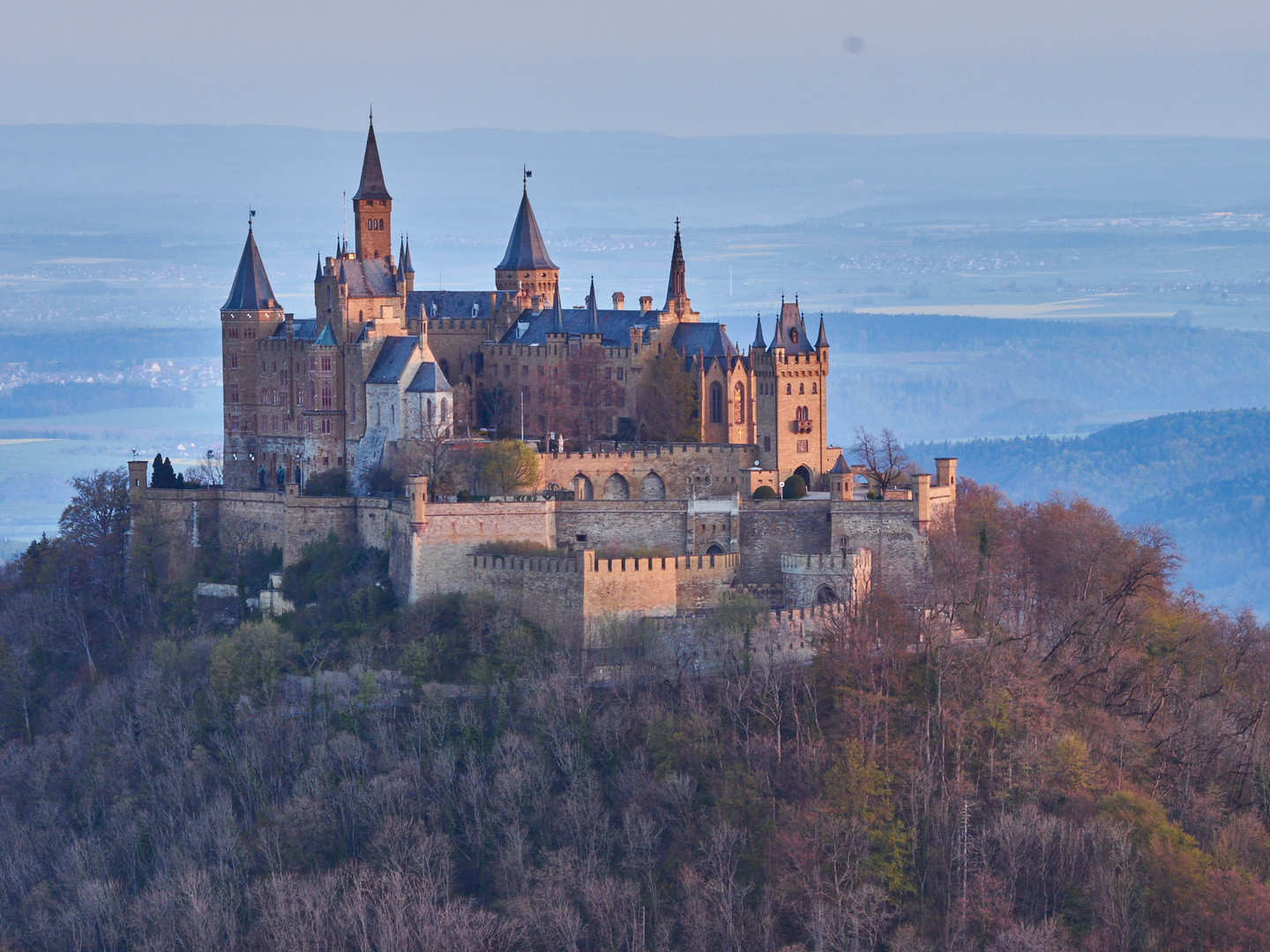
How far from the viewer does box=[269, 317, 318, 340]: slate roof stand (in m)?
77.4

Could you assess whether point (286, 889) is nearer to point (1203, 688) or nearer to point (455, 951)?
point (455, 951)

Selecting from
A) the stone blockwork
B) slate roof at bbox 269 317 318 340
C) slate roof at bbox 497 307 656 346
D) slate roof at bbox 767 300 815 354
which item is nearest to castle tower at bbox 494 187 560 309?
slate roof at bbox 497 307 656 346

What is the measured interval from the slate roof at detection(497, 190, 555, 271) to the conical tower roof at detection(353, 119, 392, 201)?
195 inches

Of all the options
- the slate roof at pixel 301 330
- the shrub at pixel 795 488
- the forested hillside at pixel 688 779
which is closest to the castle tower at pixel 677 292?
the shrub at pixel 795 488

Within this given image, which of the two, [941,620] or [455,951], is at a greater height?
[941,620]

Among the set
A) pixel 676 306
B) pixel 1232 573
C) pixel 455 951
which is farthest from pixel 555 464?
pixel 1232 573

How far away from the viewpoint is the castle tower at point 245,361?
78.6m

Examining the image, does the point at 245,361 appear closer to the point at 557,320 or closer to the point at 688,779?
the point at 557,320

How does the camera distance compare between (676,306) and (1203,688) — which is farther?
(676,306)

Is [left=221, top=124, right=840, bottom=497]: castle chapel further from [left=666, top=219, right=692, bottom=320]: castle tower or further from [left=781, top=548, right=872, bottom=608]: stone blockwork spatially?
[left=781, top=548, right=872, bottom=608]: stone blockwork

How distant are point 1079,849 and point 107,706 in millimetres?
30007

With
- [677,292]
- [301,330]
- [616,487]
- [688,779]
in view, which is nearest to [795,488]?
[616,487]

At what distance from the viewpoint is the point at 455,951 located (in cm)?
5366

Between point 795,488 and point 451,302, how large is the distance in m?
16.8
